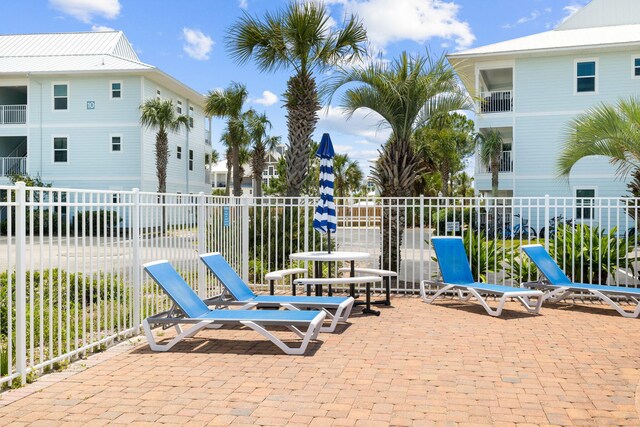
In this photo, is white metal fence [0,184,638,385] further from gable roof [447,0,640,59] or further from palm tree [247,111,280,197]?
palm tree [247,111,280,197]

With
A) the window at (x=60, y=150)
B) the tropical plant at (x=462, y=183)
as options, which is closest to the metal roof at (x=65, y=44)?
the window at (x=60, y=150)

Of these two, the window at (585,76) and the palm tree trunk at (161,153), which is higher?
the window at (585,76)

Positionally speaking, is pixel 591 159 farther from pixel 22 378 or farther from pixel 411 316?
pixel 22 378

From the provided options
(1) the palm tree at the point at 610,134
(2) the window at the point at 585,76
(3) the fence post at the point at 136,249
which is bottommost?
(3) the fence post at the point at 136,249

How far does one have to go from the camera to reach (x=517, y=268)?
11820mm

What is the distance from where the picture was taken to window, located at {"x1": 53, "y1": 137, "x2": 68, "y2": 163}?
1335 inches

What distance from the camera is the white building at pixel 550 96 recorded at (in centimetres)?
2689

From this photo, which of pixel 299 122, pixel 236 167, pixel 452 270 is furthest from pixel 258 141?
pixel 452 270

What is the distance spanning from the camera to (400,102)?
1290 cm

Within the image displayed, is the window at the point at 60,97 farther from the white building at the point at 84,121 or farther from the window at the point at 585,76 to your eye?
the window at the point at 585,76

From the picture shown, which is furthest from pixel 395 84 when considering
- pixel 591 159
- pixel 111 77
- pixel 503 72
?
pixel 111 77

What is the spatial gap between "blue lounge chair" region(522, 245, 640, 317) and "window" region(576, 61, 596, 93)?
19.4m

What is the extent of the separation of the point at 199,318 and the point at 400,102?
24.8ft

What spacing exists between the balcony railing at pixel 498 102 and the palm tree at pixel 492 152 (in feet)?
4.08
